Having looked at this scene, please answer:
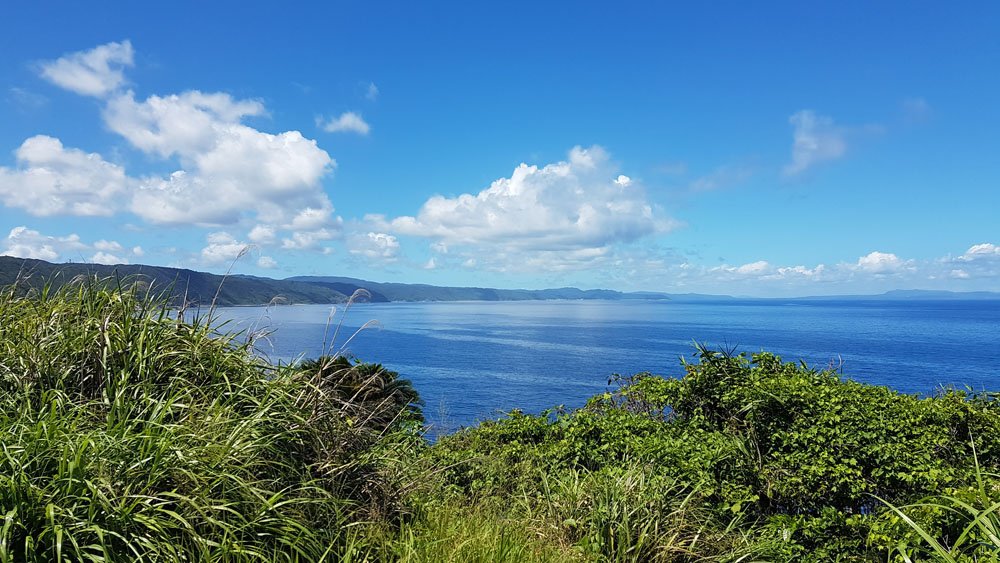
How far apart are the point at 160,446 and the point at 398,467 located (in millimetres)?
2514

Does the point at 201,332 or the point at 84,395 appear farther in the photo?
the point at 201,332

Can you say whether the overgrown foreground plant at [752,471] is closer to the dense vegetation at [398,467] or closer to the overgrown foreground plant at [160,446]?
the dense vegetation at [398,467]

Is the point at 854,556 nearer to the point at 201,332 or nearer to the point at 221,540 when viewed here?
the point at 221,540

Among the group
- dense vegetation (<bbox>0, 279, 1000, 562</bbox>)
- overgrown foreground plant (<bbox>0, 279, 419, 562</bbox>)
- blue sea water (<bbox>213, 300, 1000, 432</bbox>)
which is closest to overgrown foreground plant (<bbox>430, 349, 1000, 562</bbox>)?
dense vegetation (<bbox>0, 279, 1000, 562</bbox>)

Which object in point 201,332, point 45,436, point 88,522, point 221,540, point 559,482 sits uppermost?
point 201,332

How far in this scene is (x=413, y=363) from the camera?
2520 inches

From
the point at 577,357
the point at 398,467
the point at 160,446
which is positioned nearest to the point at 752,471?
the point at 398,467

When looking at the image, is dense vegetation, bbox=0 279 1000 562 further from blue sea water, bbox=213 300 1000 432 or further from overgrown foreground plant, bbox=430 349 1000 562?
blue sea water, bbox=213 300 1000 432

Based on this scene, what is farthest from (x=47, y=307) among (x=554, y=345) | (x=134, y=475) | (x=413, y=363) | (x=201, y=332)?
(x=554, y=345)

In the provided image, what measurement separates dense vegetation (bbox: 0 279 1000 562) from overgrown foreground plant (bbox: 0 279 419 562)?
19 mm

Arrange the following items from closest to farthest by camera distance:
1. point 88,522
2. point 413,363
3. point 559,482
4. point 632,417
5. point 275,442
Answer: point 88,522
point 275,442
point 559,482
point 632,417
point 413,363

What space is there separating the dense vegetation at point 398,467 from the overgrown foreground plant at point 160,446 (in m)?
0.02

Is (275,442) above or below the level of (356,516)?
above

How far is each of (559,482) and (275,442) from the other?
302 cm
